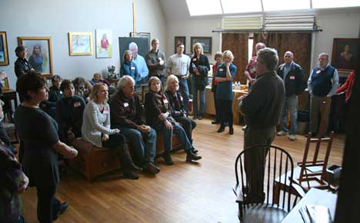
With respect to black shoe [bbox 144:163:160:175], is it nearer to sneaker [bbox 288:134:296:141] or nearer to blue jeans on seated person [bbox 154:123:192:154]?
blue jeans on seated person [bbox 154:123:192:154]

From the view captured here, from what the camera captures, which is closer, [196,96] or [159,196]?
[159,196]

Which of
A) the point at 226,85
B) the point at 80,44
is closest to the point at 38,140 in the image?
the point at 226,85

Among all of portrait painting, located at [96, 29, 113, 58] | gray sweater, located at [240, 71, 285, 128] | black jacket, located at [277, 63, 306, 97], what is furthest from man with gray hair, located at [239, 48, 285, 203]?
portrait painting, located at [96, 29, 113, 58]

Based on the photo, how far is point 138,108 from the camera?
4055mm

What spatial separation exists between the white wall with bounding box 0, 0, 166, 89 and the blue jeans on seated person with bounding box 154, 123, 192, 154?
130 inches

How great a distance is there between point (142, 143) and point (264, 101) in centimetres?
182

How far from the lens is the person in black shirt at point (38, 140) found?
2.10 meters

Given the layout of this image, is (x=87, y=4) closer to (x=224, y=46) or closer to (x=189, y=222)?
(x=224, y=46)

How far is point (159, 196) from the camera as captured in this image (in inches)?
127

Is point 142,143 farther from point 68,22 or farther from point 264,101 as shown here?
point 68,22

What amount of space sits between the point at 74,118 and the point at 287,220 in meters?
2.84

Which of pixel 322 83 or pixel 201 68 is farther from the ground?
pixel 201 68

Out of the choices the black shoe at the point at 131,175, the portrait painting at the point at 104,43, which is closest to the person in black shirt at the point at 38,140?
the black shoe at the point at 131,175

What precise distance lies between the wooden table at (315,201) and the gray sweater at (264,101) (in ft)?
2.56
